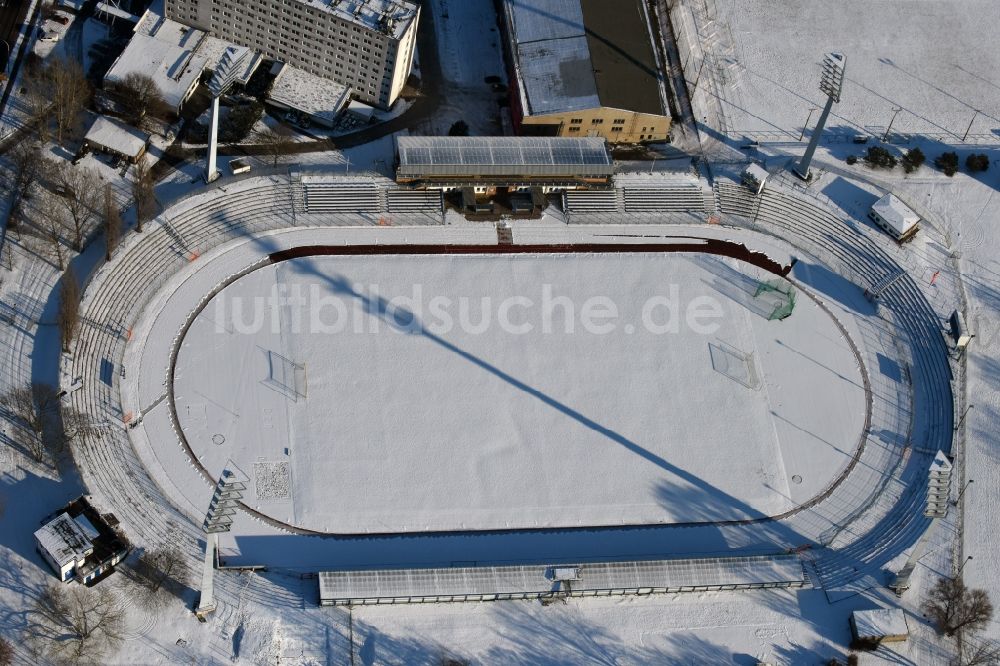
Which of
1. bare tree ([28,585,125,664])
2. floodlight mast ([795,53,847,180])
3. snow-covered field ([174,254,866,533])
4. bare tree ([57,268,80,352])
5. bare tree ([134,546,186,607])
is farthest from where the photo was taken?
floodlight mast ([795,53,847,180])

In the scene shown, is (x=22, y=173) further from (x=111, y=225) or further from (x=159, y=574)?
(x=159, y=574)

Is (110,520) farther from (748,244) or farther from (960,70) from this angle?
(960,70)

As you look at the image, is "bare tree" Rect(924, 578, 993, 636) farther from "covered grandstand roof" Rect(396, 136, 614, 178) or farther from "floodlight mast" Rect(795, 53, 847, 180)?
"covered grandstand roof" Rect(396, 136, 614, 178)

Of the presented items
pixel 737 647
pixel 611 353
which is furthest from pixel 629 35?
pixel 737 647

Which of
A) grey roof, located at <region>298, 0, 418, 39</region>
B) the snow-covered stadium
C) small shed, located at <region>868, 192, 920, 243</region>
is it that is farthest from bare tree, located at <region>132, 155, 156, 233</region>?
small shed, located at <region>868, 192, 920, 243</region>

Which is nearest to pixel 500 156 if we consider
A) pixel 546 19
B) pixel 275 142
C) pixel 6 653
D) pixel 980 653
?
pixel 546 19

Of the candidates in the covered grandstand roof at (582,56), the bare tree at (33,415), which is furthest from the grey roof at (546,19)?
the bare tree at (33,415)
